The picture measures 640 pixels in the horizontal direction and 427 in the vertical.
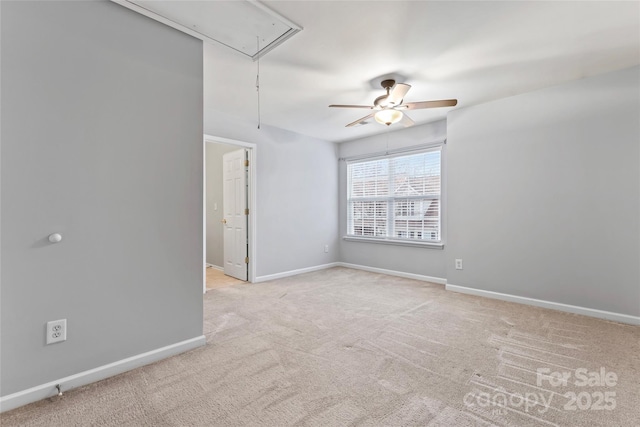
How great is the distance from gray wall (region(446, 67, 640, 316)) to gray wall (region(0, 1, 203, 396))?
3.20 metres

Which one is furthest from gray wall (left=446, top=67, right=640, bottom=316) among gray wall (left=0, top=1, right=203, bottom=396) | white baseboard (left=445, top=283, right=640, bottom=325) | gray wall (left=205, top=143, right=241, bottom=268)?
gray wall (left=205, top=143, right=241, bottom=268)

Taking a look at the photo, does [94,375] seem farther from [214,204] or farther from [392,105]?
[214,204]

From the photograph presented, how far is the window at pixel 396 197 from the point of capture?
437cm

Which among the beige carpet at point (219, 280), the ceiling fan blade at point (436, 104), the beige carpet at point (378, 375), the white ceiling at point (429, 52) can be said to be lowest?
the beige carpet at point (219, 280)

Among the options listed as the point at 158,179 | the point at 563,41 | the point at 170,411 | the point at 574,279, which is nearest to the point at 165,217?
the point at 158,179

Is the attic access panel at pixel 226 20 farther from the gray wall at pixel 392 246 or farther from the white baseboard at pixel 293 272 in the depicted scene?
the white baseboard at pixel 293 272

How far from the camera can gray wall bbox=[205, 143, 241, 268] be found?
5.21 metres

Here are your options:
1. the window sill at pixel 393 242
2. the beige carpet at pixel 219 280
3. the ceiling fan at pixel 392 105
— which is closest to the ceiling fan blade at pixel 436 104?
the ceiling fan at pixel 392 105

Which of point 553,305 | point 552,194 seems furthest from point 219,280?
point 552,194

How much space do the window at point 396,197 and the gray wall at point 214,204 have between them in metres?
2.33

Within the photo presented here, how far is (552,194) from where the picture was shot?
3117 mm

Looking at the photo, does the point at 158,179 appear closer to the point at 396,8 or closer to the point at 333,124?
the point at 396,8

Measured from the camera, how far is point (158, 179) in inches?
79.7

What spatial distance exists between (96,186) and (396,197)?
3971 mm
